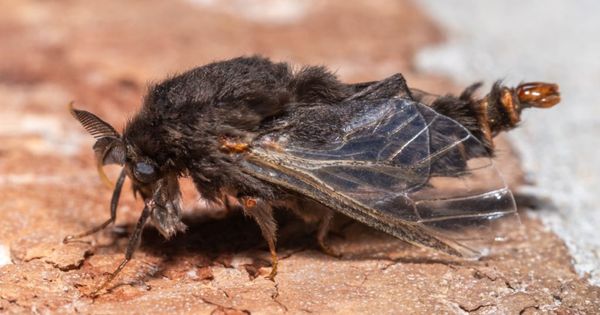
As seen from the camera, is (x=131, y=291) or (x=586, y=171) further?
(x=586, y=171)

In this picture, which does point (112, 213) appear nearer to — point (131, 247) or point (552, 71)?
point (131, 247)

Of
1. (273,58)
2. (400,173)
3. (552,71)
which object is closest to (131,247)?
(400,173)

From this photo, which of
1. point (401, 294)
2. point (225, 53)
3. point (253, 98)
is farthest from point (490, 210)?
point (225, 53)

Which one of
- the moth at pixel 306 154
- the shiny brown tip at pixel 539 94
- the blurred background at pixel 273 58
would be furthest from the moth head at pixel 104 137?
the shiny brown tip at pixel 539 94

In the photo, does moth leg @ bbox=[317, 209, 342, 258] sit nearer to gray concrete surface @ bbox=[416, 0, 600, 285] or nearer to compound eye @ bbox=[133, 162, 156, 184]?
compound eye @ bbox=[133, 162, 156, 184]

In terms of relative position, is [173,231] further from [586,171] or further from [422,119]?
[586,171]

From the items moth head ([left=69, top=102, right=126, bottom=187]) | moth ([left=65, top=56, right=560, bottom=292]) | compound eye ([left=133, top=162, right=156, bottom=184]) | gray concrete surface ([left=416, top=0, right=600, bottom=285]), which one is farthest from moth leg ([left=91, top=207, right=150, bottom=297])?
gray concrete surface ([left=416, top=0, right=600, bottom=285])
